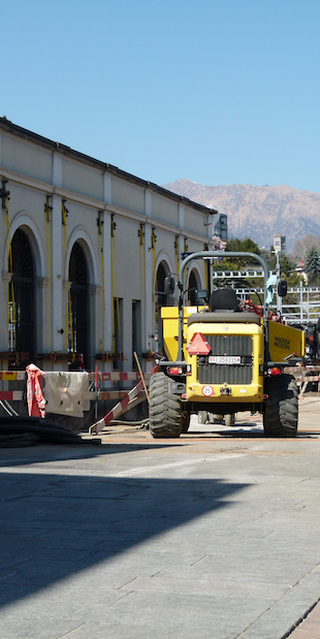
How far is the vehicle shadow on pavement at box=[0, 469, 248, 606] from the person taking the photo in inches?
199

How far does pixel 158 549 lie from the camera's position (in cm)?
558

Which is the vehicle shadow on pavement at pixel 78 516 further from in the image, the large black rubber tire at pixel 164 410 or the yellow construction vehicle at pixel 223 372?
the large black rubber tire at pixel 164 410

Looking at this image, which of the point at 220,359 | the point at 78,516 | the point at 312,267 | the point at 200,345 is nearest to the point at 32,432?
the point at 200,345

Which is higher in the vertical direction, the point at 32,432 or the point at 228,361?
the point at 228,361

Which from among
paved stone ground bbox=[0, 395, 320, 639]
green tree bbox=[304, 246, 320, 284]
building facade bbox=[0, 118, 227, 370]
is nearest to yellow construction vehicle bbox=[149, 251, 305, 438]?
paved stone ground bbox=[0, 395, 320, 639]

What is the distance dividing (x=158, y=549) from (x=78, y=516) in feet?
3.91

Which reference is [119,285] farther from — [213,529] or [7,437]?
[213,529]

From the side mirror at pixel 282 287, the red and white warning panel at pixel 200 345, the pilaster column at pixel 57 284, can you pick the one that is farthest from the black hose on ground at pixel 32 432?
the pilaster column at pixel 57 284

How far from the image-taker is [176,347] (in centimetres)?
1659

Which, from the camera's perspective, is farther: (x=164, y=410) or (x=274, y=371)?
(x=274, y=371)

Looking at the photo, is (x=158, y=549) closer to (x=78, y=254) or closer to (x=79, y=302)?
(x=79, y=302)

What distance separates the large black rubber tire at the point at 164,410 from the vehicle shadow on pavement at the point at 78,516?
18.9ft

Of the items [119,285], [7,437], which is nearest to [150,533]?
[7,437]

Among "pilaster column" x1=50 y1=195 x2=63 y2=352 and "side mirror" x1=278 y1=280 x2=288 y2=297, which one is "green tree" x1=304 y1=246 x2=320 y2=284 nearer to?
"pilaster column" x1=50 y1=195 x2=63 y2=352
